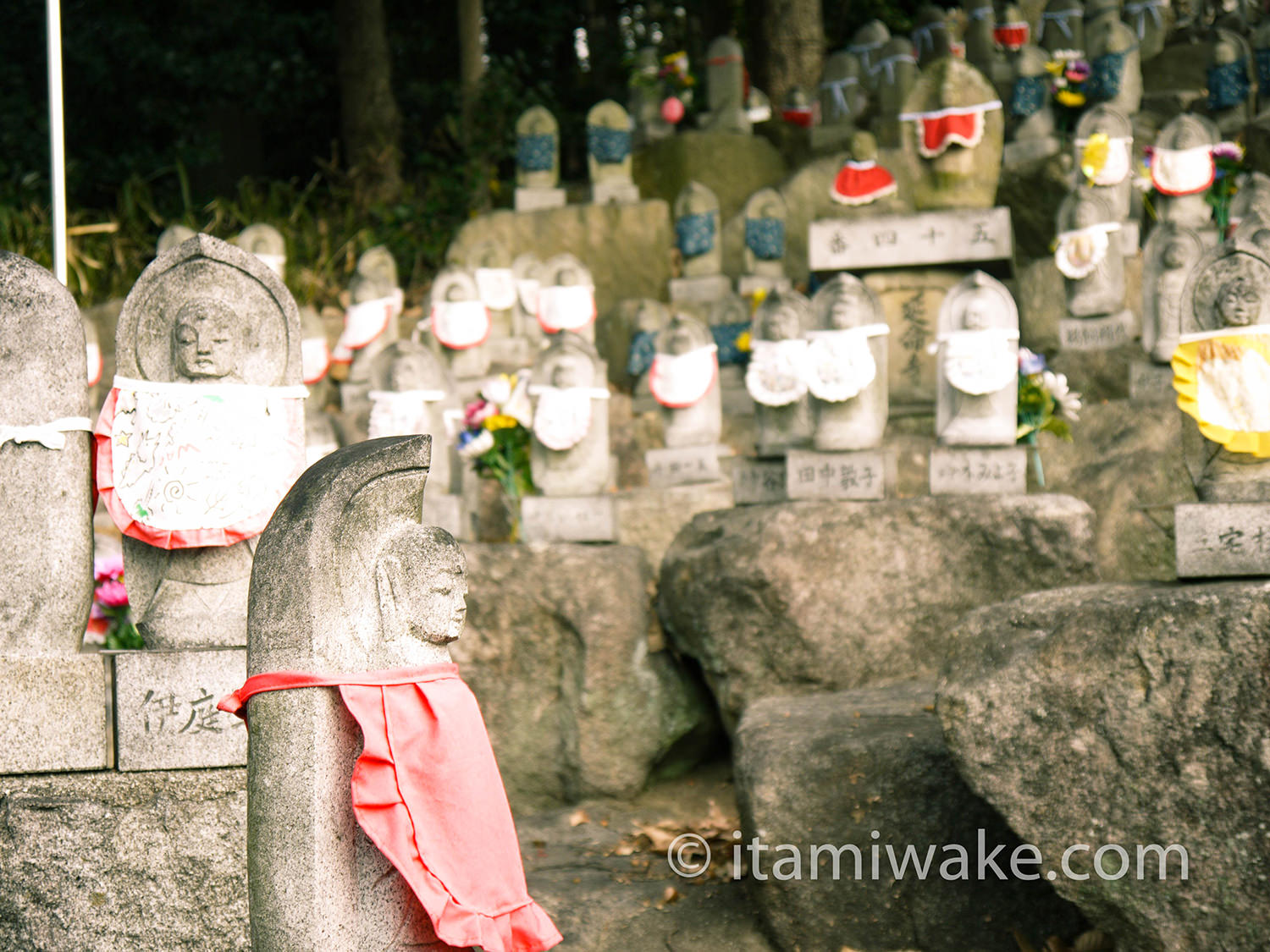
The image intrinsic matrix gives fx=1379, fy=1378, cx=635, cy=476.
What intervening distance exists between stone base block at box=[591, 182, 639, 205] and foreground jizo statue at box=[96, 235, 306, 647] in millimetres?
8930

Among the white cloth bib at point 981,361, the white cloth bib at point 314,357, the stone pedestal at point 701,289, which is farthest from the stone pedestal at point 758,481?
the stone pedestal at point 701,289

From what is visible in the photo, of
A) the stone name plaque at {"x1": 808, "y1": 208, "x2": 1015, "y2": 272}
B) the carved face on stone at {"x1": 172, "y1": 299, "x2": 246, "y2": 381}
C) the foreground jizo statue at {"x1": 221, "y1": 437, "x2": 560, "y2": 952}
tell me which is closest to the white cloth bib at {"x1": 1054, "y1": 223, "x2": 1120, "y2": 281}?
the stone name plaque at {"x1": 808, "y1": 208, "x2": 1015, "y2": 272}

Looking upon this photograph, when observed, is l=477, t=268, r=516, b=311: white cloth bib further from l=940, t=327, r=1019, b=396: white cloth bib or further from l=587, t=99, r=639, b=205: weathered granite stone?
l=940, t=327, r=1019, b=396: white cloth bib

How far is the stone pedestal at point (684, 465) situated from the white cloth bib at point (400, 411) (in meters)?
1.27

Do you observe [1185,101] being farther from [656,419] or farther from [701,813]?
[701,813]

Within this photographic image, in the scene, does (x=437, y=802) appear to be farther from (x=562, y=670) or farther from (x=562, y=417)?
(x=562, y=417)

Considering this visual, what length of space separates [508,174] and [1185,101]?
713cm

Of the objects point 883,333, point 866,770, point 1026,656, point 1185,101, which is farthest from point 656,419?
point 1185,101

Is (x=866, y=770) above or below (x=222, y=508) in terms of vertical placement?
below

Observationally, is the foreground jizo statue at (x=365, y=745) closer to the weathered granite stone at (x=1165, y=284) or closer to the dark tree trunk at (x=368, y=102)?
the weathered granite stone at (x=1165, y=284)

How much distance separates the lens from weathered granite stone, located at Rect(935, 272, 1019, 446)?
20.4ft

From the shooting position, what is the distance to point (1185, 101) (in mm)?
13219

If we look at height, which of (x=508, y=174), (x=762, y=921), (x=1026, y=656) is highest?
(x=508, y=174)

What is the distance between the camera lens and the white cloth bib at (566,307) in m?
10.1
